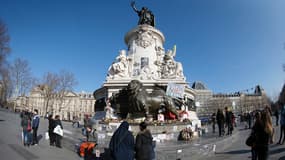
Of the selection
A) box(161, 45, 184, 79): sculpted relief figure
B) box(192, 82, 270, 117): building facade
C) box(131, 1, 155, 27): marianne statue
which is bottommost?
box(192, 82, 270, 117): building facade

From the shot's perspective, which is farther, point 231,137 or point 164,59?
point 164,59

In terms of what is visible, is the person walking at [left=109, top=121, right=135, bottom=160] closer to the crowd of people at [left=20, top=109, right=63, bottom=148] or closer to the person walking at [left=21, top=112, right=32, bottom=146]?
the crowd of people at [left=20, top=109, right=63, bottom=148]

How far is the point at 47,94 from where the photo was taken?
4797 cm

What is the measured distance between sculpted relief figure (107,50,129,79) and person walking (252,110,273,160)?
16165mm

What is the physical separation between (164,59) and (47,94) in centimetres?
3767

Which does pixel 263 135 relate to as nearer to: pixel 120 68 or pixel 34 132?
pixel 34 132

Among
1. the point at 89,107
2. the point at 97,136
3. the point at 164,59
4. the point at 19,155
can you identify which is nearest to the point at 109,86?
the point at 164,59

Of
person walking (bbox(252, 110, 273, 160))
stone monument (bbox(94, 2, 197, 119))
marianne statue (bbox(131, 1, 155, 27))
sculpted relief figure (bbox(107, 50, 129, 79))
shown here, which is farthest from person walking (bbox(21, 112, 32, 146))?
marianne statue (bbox(131, 1, 155, 27))

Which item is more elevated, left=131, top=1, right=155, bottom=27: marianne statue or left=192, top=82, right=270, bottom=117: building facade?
left=131, top=1, right=155, bottom=27: marianne statue

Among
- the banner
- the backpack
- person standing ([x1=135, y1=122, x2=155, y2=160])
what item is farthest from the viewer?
the banner

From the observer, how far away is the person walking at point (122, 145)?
14.4ft

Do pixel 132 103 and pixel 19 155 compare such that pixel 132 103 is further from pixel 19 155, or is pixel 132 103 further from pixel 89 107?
pixel 89 107

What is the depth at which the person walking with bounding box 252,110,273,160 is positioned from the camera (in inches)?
190

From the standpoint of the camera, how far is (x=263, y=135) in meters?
4.88
